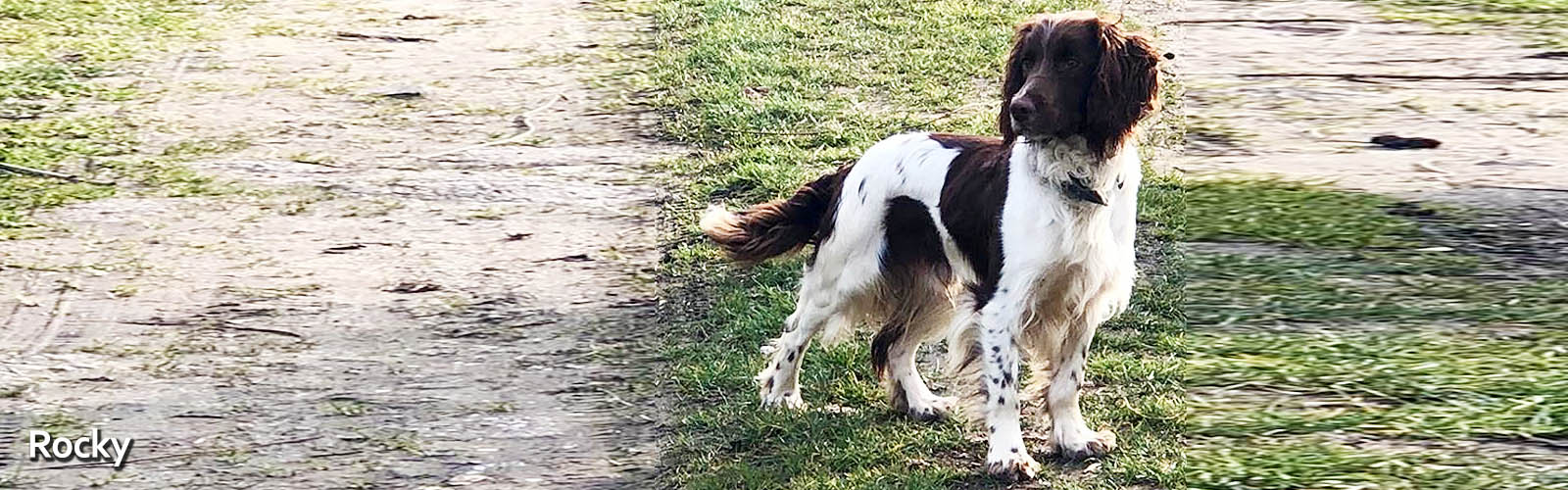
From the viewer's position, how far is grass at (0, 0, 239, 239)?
7.95 m

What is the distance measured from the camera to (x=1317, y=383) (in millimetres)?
4410

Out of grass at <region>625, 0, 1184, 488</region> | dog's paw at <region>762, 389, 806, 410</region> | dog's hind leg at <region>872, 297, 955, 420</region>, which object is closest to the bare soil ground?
grass at <region>625, 0, 1184, 488</region>

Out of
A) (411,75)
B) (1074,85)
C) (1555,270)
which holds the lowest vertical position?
(411,75)

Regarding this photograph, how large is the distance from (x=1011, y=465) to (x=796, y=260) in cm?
180

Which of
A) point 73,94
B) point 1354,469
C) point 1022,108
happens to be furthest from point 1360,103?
point 73,94

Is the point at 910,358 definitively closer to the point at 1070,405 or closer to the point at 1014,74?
the point at 1070,405

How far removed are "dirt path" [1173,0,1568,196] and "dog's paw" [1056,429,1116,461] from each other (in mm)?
970

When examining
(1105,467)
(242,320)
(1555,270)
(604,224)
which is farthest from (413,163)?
(1555,270)

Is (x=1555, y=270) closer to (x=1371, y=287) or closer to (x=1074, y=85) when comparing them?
(x=1371, y=287)

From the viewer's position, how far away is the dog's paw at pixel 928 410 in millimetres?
5574

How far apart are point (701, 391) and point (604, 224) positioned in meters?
1.81

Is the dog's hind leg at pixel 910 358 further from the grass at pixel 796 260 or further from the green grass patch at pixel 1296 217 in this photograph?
the green grass patch at pixel 1296 217

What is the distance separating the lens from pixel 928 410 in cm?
558

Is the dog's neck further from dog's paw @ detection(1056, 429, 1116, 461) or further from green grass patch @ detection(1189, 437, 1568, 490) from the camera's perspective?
green grass patch @ detection(1189, 437, 1568, 490)
